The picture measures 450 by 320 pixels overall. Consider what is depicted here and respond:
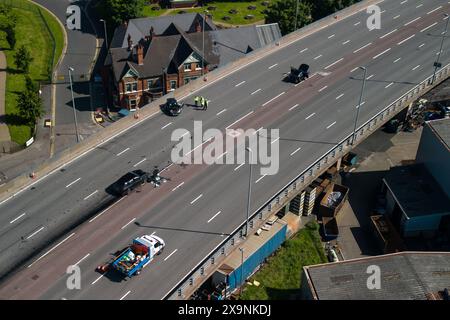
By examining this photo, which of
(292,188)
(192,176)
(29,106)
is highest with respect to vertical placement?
(192,176)

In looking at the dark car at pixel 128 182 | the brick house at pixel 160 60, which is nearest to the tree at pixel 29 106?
the brick house at pixel 160 60

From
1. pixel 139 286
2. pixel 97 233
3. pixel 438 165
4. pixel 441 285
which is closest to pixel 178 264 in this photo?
pixel 139 286

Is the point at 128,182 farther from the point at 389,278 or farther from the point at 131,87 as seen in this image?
the point at 131,87

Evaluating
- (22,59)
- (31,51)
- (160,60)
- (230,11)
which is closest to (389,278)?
(160,60)

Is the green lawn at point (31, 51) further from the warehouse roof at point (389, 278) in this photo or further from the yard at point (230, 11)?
the warehouse roof at point (389, 278)

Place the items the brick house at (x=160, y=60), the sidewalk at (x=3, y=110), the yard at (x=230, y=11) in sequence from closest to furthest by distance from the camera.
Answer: the sidewalk at (x=3, y=110) → the brick house at (x=160, y=60) → the yard at (x=230, y=11)

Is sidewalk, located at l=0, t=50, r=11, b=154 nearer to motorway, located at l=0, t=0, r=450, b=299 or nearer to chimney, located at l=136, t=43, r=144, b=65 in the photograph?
chimney, located at l=136, t=43, r=144, b=65
